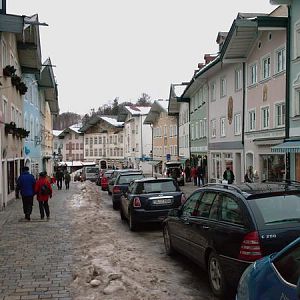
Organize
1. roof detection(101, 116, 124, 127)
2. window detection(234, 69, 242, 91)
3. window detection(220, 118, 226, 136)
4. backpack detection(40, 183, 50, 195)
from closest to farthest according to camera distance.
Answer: backpack detection(40, 183, 50, 195) → window detection(234, 69, 242, 91) → window detection(220, 118, 226, 136) → roof detection(101, 116, 124, 127)

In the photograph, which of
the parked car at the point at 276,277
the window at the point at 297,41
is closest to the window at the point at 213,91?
the window at the point at 297,41

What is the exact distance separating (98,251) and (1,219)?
7136 millimetres

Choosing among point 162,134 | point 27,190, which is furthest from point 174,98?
point 27,190

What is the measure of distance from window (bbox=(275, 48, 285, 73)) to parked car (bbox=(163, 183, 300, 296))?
16.9m

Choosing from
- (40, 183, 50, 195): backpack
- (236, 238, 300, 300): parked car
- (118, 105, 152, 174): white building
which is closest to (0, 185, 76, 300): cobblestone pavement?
(40, 183, 50, 195): backpack

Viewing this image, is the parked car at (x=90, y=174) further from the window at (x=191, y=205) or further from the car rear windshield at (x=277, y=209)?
the car rear windshield at (x=277, y=209)

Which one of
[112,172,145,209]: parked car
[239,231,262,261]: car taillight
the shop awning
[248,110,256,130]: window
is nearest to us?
[239,231,262,261]: car taillight

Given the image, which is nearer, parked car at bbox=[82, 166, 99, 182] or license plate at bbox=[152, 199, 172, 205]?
license plate at bbox=[152, 199, 172, 205]

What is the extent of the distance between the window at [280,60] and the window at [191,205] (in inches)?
633

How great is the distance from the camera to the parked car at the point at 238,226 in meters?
5.90

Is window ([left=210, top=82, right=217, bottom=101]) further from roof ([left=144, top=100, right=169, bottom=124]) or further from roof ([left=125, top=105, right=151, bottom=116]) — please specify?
roof ([left=125, top=105, right=151, bottom=116])

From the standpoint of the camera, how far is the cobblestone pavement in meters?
6.83

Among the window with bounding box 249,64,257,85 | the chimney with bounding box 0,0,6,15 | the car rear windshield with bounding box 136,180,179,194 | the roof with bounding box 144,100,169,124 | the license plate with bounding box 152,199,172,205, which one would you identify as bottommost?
the license plate with bounding box 152,199,172,205

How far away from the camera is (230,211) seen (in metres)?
6.63
